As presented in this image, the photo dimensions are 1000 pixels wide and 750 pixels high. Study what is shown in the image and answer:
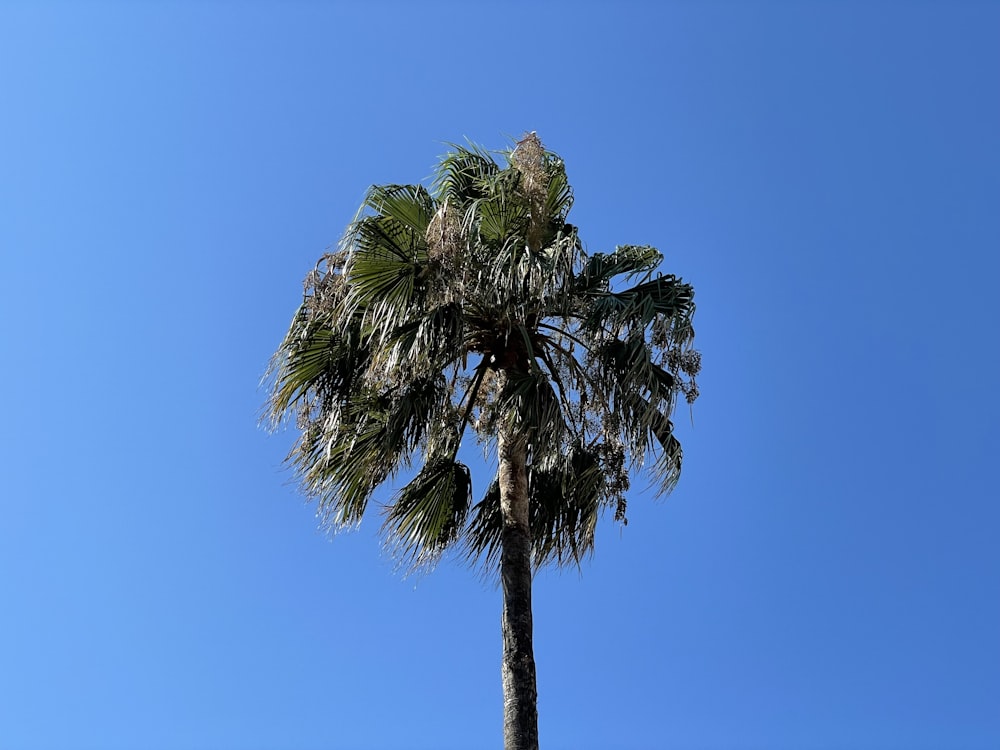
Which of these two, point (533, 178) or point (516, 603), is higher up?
point (533, 178)

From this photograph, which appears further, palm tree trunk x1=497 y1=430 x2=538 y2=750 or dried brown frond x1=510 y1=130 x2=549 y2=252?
dried brown frond x1=510 y1=130 x2=549 y2=252

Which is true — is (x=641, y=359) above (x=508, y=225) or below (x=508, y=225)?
below

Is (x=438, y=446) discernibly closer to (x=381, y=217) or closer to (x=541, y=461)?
(x=541, y=461)

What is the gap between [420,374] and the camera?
11.1 m

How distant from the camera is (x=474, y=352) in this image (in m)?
11.8

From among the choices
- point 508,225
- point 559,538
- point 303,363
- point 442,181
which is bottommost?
point 559,538

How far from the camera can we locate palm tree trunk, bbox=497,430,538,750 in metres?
10.4

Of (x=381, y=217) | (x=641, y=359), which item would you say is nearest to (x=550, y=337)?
(x=641, y=359)

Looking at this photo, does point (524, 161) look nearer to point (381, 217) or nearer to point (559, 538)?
point (381, 217)

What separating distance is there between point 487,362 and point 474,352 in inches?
6.3

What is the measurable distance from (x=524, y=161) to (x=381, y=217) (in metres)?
1.47

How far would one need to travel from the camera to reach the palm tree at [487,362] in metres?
11.0

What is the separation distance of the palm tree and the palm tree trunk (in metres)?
0.02

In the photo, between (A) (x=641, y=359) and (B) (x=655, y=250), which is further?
(B) (x=655, y=250)
